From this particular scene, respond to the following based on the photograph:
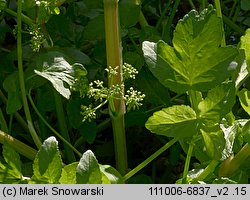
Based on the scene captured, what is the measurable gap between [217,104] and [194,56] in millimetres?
58

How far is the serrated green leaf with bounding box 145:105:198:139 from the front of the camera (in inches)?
25.4

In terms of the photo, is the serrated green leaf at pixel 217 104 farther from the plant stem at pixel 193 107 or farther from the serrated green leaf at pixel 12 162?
the serrated green leaf at pixel 12 162

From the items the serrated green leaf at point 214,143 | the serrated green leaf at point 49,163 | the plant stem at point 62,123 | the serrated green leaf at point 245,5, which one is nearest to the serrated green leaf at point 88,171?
the serrated green leaf at point 49,163

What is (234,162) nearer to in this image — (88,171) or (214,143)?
(214,143)

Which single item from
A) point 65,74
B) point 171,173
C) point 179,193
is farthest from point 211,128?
point 171,173

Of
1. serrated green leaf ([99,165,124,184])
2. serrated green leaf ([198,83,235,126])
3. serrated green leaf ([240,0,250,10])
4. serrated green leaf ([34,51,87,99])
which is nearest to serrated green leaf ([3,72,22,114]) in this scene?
serrated green leaf ([34,51,87,99])

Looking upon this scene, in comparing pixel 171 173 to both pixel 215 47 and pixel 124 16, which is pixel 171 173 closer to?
pixel 124 16

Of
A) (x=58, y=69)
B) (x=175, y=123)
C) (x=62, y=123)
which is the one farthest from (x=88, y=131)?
(x=175, y=123)

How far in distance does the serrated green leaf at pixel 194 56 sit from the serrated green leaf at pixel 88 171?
4.7 inches

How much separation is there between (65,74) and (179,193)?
0.21 m

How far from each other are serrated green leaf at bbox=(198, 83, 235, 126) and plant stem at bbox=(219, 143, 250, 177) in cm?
8

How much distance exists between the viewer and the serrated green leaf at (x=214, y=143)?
2.12 ft

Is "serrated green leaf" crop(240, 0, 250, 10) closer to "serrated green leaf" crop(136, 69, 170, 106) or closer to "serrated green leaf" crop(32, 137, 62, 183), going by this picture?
"serrated green leaf" crop(136, 69, 170, 106)

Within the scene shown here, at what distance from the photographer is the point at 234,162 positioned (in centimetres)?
71
